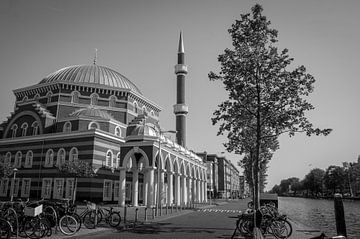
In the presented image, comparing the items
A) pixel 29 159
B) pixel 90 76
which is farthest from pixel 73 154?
pixel 90 76

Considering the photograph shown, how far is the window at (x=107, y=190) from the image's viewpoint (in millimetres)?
40556

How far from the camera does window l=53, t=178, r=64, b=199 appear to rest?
40375 millimetres

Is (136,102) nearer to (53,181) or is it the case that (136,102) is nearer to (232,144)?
(53,181)

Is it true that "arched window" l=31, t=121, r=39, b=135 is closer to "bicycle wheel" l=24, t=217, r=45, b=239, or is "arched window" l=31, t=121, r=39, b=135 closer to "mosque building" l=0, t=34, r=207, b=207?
"mosque building" l=0, t=34, r=207, b=207

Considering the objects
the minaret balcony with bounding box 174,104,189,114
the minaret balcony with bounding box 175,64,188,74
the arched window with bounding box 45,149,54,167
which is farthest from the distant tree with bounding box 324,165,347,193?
the arched window with bounding box 45,149,54,167

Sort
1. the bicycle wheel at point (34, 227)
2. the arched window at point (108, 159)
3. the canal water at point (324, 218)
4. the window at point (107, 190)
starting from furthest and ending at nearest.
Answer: the arched window at point (108, 159), the window at point (107, 190), the canal water at point (324, 218), the bicycle wheel at point (34, 227)

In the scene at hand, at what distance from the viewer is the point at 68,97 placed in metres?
51.0

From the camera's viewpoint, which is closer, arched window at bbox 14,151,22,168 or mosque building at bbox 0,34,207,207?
mosque building at bbox 0,34,207,207

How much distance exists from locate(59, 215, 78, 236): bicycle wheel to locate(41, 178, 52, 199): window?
2971cm

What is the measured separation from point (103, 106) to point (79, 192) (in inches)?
704

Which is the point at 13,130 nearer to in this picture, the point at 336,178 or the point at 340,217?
the point at 340,217

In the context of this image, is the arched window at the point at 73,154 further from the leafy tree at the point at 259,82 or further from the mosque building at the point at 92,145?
the leafy tree at the point at 259,82

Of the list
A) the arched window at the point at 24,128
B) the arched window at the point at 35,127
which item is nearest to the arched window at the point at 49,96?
the arched window at the point at 35,127

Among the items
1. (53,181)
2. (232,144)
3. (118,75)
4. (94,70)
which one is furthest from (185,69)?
(232,144)
